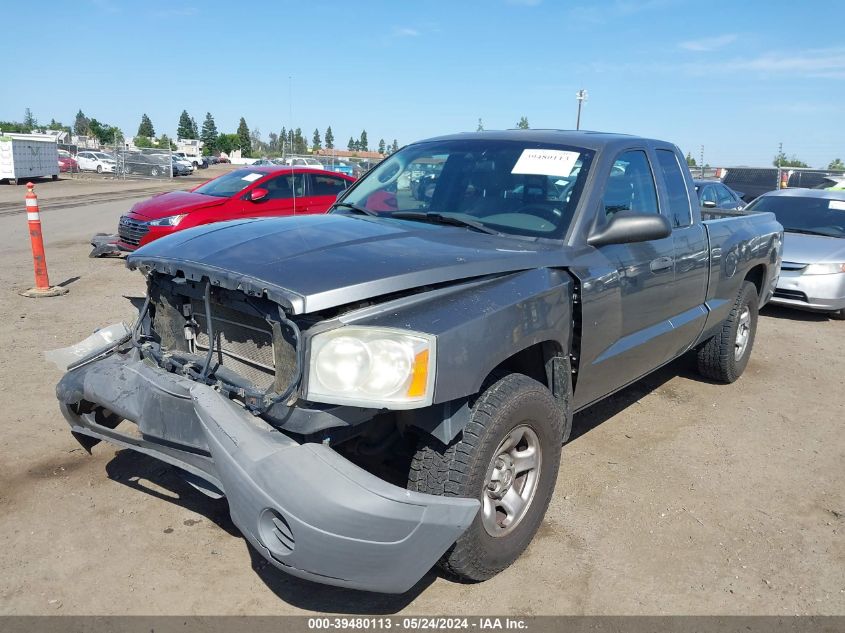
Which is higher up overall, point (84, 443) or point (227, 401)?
point (227, 401)

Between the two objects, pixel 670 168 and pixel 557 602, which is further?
pixel 670 168

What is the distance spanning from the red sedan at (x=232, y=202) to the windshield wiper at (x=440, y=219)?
21.8 ft

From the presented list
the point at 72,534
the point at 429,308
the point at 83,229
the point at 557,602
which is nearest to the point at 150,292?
the point at 72,534

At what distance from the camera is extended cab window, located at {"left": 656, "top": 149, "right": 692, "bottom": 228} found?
4527 millimetres

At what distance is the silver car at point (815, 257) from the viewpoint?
8.48 meters

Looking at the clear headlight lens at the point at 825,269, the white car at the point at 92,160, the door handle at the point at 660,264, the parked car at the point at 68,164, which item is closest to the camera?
the door handle at the point at 660,264

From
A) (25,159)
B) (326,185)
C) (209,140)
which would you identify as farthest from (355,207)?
(209,140)

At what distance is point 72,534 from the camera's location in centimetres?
330

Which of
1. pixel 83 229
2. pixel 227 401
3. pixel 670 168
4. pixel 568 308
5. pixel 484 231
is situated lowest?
pixel 83 229

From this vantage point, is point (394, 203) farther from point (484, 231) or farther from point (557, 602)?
point (557, 602)

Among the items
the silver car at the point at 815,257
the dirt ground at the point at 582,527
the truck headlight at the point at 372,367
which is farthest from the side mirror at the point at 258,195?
the truck headlight at the point at 372,367

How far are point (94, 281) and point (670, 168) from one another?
7.45 meters

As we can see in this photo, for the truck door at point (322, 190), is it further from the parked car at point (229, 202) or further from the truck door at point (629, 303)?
the truck door at point (629, 303)

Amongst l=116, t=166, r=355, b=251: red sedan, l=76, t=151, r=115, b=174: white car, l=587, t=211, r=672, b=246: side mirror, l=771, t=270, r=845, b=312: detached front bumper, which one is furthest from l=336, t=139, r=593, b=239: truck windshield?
l=76, t=151, r=115, b=174: white car
